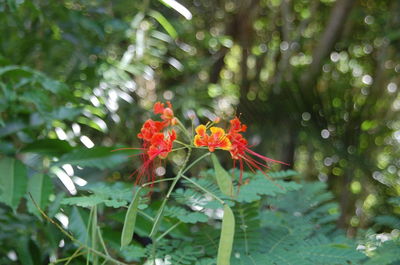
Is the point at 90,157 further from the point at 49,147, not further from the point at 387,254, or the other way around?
the point at 387,254

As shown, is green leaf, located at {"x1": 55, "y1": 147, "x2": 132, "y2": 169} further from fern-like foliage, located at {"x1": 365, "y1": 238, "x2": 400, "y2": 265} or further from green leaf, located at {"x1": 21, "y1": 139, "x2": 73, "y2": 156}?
fern-like foliage, located at {"x1": 365, "y1": 238, "x2": 400, "y2": 265}

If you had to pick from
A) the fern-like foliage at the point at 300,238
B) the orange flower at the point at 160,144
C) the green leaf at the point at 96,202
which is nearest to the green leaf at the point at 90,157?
the green leaf at the point at 96,202

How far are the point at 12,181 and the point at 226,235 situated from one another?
52cm

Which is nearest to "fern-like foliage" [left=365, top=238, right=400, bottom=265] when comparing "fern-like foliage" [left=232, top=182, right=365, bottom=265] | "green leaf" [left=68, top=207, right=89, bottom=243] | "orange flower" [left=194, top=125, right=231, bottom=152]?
"fern-like foliage" [left=232, top=182, right=365, bottom=265]

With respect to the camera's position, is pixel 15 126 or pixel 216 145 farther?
pixel 15 126

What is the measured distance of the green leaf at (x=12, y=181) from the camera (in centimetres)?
95

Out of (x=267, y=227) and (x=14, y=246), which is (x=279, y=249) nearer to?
(x=267, y=227)

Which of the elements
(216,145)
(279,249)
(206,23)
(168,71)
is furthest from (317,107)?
(216,145)

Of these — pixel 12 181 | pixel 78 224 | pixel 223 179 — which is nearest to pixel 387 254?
pixel 223 179

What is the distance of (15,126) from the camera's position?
115 centimetres

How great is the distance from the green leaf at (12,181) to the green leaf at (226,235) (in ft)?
1.50

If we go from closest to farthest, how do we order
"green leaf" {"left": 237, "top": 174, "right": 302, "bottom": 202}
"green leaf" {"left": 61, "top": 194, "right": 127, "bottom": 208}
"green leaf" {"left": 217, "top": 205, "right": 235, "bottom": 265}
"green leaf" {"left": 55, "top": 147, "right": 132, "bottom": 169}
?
"green leaf" {"left": 217, "top": 205, "right": 235, "bottom": 265}
"green leaf" {"left": 61, "top": 194, "right": 127, "bottom": 208}
"green leaf" {"left": 237, "top": 174, "right": 302, "bottom": 202}
"green leaf" {"left": 55, "top": 147, "right": 132, "bottom": 169}

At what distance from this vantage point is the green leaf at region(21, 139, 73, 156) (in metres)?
1.09

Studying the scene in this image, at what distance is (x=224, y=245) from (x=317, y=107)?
1.52m
